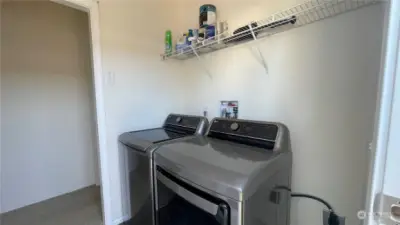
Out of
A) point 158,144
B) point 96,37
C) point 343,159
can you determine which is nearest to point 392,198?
point 343,159

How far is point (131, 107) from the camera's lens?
6.30 feet

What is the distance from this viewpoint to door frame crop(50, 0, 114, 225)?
64.3 inches

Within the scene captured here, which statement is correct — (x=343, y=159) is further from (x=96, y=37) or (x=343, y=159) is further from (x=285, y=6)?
(x=96, y=37)

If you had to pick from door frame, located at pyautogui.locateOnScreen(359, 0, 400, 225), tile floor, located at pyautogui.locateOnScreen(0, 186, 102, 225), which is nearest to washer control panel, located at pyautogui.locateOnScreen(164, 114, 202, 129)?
tile floor, located at pyautogui.locateOnScreen(0, 186, 102, 225)

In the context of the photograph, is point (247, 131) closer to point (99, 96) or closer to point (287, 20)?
point (287, 20)

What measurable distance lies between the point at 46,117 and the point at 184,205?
7.34 feet

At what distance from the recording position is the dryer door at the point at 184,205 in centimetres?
88

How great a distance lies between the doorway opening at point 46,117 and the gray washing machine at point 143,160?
0.66 m

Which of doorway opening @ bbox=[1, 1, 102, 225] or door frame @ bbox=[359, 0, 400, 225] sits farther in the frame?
doorway opening @ bbox=[1, 1, 102, 225]

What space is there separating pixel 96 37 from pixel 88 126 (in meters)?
1.52

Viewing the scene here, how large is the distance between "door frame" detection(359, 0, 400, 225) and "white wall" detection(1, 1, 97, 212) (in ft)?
9.73

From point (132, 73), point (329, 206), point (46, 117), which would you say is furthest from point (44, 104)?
point (329, 206)

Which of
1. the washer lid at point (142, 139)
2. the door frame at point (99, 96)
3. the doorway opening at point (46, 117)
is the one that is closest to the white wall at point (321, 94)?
the washer lid at point (142, 139)

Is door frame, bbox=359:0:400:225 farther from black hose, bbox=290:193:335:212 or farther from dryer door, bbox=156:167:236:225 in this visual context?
black hose, bbox=290:193:335:212
